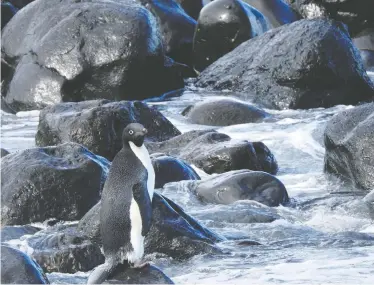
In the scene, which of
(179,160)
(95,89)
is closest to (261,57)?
(95,89)

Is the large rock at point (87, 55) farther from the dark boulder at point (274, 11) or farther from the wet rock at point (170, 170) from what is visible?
the dark boulder at point (274, 11)

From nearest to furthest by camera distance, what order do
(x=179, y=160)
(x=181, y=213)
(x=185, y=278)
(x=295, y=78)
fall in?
1. (x=185, y=278)
2. (x=181, y=213)
3. (x=179, y=160)
4. (x=295, y=78)

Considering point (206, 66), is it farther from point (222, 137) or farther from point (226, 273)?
point (226, 273)

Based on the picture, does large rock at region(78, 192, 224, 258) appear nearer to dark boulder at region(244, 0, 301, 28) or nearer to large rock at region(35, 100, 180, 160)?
large rock at region(35, 100, 180, 160)

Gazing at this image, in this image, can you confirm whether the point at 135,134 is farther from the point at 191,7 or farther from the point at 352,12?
the point at 191,7

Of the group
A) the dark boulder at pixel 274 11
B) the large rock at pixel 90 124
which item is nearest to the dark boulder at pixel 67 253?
the large rock at pixel 90 124

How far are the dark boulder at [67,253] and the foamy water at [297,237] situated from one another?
9cm

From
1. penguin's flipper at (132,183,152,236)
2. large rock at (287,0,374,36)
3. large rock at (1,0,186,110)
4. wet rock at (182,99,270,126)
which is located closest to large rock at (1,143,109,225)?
penguin's flipper at (132,183,152,236)

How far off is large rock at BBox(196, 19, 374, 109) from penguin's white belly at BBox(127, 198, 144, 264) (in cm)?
843

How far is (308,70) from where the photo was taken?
14.4 m

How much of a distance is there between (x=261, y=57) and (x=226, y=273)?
832 cm

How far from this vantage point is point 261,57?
15.2 metres

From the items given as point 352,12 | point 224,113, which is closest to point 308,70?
point 224,113

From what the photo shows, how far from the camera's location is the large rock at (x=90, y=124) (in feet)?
36.8
